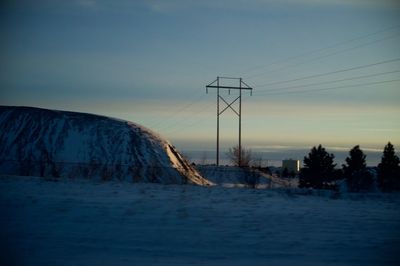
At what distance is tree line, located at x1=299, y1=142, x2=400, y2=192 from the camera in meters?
22.8

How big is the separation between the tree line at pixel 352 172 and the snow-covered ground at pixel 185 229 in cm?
589

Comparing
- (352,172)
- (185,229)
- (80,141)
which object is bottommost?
(185,229)

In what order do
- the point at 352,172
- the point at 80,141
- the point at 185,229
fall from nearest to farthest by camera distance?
the point at 185,229
the point at 352,172
the point at 80,141

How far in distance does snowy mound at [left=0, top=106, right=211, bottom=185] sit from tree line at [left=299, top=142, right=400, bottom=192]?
9.49 meters

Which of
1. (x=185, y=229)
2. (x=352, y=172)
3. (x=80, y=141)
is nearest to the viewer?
(x=185, y=229)

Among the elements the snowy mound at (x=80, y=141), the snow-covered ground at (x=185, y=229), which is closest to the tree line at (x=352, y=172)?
the snow-covered ground at (x=185, y=229)

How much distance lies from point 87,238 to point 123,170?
79.9ft

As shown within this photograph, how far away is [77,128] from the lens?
52938mm

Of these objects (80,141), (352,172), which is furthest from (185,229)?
(80,141)

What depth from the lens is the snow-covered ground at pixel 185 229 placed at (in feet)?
33.6

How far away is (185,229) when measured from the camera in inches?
474

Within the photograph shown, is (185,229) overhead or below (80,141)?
below

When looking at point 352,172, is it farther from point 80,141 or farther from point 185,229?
point 185,229

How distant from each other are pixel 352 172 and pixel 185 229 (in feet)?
99.6
